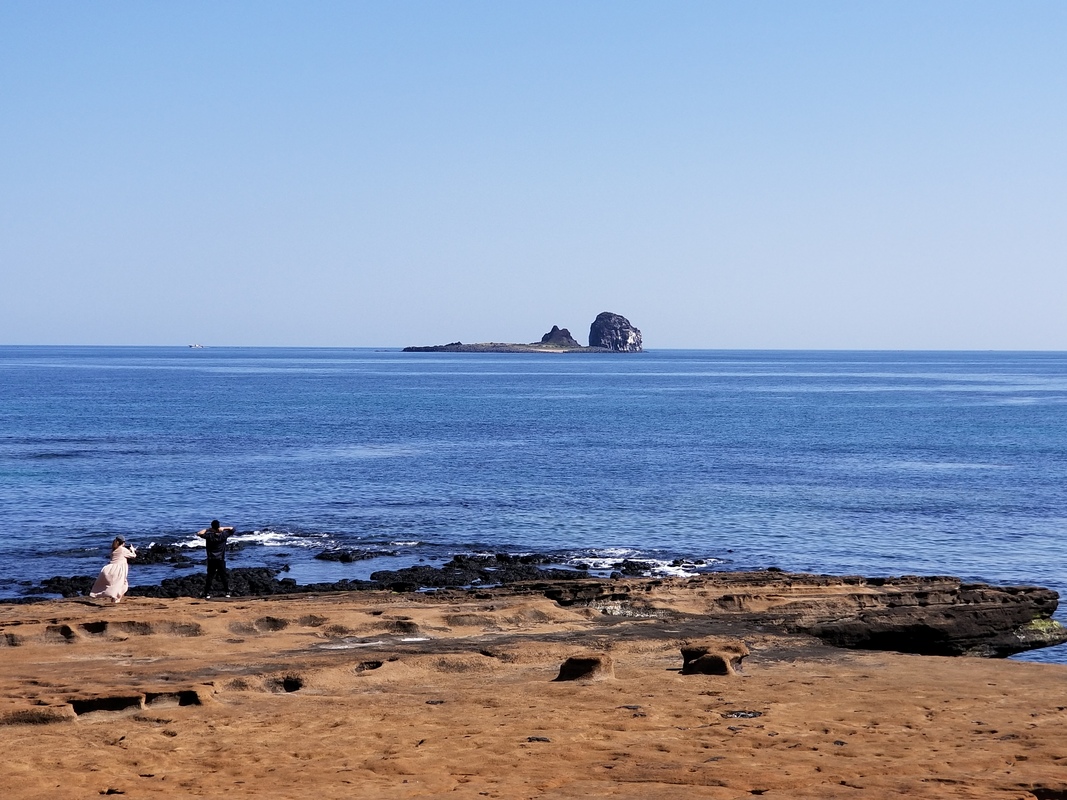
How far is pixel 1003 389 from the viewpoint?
177 metres

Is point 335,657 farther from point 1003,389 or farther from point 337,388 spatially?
point 1003,389

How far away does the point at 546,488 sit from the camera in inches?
2275

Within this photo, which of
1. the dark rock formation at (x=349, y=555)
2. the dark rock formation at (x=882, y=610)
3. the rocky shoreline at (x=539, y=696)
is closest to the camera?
the rocky shoreline at (x=539, y=696)

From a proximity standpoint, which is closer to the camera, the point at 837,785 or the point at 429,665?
the point at 837,785

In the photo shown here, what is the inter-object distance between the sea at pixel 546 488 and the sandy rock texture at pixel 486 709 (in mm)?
10347

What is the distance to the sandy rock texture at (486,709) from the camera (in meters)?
13.3

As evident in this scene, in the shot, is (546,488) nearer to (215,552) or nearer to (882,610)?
(215,552)

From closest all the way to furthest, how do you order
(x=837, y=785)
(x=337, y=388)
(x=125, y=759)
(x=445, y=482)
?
(x=837, y=785) → (x=125, y=759) → (x=445, y=482) → (x=337, y=388)

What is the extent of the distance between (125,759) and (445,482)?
45.6 metres

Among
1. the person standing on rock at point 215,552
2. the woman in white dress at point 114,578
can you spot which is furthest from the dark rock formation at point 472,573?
the woman in white dress at point 114,578

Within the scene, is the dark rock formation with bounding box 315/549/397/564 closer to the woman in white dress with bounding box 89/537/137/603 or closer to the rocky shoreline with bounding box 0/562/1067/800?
the rocky shoreline with bounding box 0/562/1067/800

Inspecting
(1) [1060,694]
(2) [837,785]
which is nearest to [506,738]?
(2) [837,785]

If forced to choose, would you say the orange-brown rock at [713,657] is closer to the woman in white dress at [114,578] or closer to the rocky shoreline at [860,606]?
the rocky shoreline at [860,606]

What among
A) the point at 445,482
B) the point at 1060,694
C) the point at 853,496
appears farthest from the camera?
the point at 445,482
